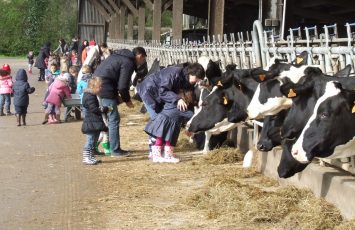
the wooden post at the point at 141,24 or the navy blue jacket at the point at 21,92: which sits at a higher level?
the wooden post at the point at 141,24

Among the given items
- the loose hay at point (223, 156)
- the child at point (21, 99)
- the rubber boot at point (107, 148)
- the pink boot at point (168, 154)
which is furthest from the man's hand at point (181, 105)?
the child at point (21, 99)

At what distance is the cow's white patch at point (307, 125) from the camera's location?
20.6 ft

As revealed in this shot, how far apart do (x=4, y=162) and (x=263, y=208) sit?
18.3 ft

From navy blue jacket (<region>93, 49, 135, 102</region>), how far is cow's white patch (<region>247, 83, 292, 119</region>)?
348 centimetres

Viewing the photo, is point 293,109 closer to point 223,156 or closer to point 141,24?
point 223,156

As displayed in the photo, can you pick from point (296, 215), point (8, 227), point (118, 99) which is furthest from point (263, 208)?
point (118, 99)

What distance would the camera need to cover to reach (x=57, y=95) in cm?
1734

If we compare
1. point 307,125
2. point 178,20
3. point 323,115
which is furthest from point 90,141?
point 178,20

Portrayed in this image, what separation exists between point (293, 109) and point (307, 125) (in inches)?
23.9

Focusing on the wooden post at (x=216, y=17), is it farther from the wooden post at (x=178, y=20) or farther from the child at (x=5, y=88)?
the child at (x=5, y=88)

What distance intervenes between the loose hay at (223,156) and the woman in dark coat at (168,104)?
0.53m

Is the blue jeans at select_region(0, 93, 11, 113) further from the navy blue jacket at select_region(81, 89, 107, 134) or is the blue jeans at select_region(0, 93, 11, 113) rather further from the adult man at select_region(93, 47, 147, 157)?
the navy blue jacket at select_region(81, 89, 107, 134)

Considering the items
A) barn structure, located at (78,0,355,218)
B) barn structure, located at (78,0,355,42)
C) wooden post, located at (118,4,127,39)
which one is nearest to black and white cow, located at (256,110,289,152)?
barn structure, located at (78,0,355,218)

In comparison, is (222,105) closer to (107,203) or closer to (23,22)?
(107,203)
